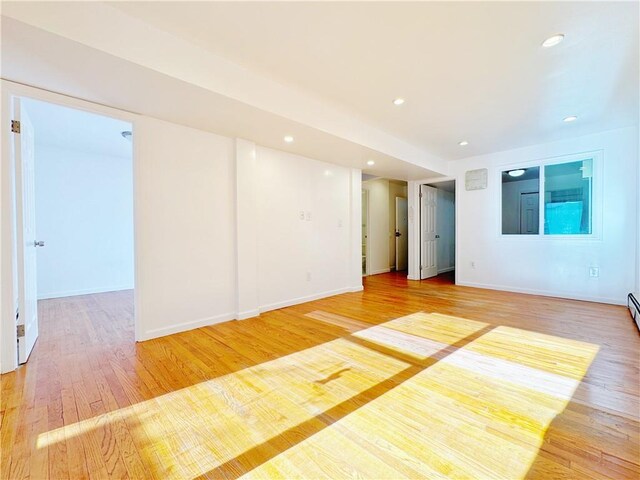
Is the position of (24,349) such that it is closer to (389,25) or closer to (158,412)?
(158,412)

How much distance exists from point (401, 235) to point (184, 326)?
20.2 ft

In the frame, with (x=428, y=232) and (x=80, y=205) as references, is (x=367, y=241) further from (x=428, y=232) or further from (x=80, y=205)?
(x=80, y=205)

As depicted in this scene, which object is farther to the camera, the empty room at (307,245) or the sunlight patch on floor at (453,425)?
the empty room at (307,245)

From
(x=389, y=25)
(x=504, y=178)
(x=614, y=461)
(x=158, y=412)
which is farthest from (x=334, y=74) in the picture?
(x=504, y=178)

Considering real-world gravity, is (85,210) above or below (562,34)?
below

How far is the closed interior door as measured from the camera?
4730 mm

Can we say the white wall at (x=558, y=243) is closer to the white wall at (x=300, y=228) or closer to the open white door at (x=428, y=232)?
the open white door at (x=428, y=232)

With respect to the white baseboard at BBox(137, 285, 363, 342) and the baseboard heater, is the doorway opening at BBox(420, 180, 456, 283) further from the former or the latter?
the white baseboard at BBox(137, 285, 363, 342)

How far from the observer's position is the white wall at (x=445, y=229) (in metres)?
7.03

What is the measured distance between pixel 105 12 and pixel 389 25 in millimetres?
1833

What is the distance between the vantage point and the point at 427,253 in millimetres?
6414

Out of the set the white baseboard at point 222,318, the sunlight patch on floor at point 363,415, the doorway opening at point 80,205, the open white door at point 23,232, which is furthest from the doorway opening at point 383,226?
the open white door at point 23,232

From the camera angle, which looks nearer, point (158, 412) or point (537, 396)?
point (158, 412)

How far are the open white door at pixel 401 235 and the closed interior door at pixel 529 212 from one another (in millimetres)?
2946
